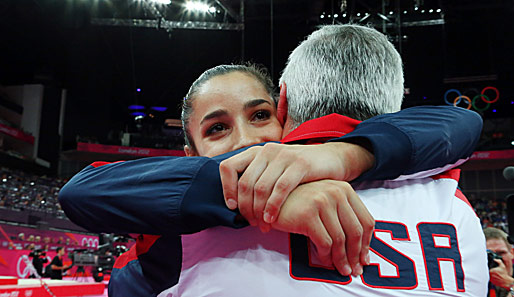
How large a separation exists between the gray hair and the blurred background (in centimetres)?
1211

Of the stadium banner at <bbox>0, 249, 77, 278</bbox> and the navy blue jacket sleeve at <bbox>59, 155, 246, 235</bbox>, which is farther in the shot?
the stadium banner at <bbox>0, 249, 77, 278</bbox>

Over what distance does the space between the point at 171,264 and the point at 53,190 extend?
827 inches

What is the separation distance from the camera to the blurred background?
1410 centimetres

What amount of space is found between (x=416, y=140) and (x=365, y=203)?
0.58 ft

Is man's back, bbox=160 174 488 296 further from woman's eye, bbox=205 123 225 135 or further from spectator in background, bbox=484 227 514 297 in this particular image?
spectator in background, bbox=484 227 514 297

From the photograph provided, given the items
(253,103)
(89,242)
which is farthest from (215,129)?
(89,242)

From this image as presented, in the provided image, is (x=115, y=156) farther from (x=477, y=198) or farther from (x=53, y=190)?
(x=477, y=198)

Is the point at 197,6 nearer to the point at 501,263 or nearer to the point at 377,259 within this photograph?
the point at 501,263

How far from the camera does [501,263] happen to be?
2803mm

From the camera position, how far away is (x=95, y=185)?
0.90m

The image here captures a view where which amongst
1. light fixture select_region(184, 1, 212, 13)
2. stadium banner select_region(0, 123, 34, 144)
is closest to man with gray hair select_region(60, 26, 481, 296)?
light fixture select_region(184, 1, 212, 13)

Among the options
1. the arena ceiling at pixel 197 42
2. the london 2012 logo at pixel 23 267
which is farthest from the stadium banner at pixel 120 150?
the london 2012 logo at pixel 23 267

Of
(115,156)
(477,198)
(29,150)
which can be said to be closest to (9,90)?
(29,150)

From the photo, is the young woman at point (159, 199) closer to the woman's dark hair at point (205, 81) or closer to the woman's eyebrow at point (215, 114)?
the woman's eyebrow at point (215, 114)
